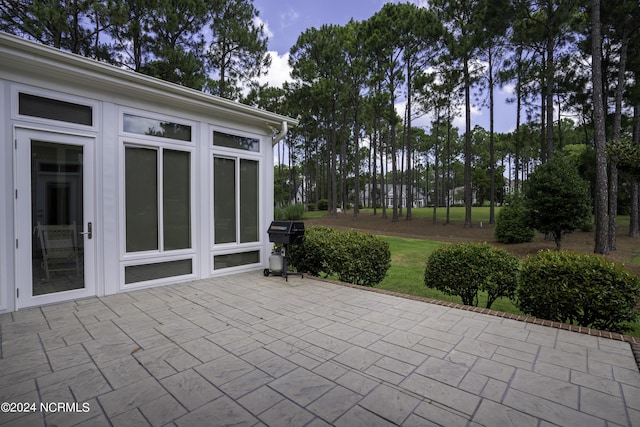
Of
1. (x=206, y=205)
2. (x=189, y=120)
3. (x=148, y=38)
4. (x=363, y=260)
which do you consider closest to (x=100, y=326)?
(x=206, y=205)

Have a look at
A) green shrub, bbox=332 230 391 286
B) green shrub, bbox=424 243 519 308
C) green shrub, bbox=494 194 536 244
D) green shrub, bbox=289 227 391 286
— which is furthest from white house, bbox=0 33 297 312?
green shrub, bbox=494 194 536 244

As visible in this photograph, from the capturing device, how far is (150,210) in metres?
4.61

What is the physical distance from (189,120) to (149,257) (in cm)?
227

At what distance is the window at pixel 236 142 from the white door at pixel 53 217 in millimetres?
1830

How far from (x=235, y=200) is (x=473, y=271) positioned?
4084mm

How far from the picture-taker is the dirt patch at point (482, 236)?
32.4 ft

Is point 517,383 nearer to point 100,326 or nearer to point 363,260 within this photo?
point 363,260

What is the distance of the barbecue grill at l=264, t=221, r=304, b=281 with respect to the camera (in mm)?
5281

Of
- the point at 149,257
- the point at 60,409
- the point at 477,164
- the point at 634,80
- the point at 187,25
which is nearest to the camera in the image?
the point at 60,409

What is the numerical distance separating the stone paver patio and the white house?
2.13ft

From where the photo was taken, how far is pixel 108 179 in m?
4.18

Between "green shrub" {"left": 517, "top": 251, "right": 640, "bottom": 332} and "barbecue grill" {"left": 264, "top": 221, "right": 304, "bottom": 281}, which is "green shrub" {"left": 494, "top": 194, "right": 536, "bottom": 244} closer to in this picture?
"green shrub" {"left": 517, "top": 251, "right": 640, "bottom": 332}

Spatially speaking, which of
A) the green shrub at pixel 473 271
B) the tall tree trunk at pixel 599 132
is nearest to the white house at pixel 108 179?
the green shrub at pixel 473 271

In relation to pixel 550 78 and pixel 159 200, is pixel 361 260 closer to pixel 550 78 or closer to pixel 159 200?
pixel 159 200
